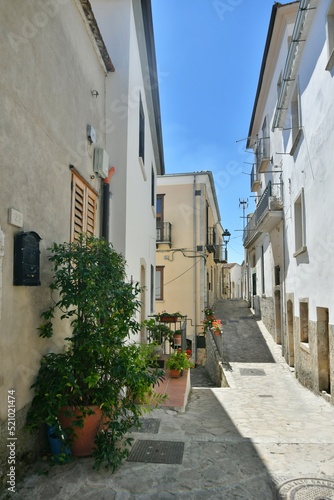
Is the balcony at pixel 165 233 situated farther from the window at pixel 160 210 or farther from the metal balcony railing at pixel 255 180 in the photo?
the metal balcony railing at pixel 255 180

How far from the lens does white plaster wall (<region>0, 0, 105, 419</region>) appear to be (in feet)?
10.0

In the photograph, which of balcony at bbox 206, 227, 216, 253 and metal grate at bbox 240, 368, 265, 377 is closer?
metal grate at bbox 240, 368, 265, 377

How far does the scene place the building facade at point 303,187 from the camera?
6691 mm

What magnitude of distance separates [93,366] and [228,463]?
1.64 m

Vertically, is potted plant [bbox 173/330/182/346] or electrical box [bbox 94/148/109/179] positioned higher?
electrical box [bbox 94/148/109/179]

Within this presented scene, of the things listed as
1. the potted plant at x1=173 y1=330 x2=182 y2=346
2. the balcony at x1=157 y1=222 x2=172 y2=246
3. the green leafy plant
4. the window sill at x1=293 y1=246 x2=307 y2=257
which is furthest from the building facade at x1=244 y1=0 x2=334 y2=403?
the balcony at x1=157 y1=222 x2=172 y2=246

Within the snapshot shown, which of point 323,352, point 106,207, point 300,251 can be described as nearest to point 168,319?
point 300,251

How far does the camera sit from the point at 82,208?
16.9 feet

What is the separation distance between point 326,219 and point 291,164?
368cm

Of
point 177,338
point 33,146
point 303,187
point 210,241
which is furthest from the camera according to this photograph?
point 210,241

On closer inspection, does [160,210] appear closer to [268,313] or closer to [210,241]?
[210,241]

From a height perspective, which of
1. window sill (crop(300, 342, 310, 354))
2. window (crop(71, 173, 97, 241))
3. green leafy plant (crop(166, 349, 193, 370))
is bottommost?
green leafy plant (crop(166, 349, 193, 370))

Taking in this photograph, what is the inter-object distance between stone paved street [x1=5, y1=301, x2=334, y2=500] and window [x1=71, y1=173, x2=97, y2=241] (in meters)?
2.68

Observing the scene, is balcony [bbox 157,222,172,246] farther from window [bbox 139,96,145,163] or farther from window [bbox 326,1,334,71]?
window [bbox 326,1,334,71]
